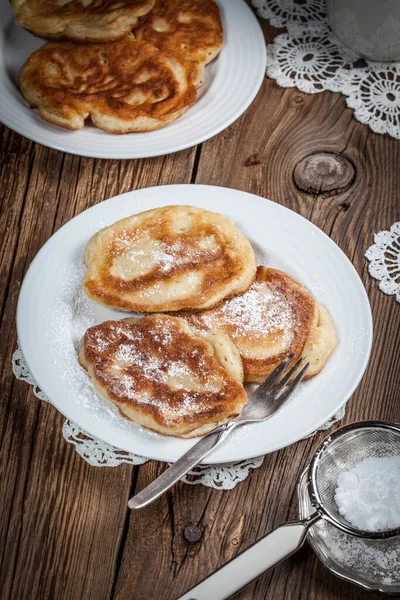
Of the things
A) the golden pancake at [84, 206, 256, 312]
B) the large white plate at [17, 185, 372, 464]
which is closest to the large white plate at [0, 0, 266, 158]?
the large white plate at [17, 185, 372, 464]

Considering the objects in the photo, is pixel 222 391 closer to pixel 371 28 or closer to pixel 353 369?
pixel 353 369

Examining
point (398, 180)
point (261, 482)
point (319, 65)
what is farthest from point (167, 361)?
point (319, 65)

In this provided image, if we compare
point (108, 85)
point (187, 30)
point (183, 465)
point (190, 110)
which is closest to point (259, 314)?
point (183, 465)

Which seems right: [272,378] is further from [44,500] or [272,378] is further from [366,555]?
[44,500]

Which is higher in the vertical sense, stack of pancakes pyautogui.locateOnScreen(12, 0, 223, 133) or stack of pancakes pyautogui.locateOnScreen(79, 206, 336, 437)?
stack of pancakes pyautogui.locateOnScreen(12, 0, 223, 133)

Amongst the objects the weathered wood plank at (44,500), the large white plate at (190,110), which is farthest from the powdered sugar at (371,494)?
the large white plate at (190,110)

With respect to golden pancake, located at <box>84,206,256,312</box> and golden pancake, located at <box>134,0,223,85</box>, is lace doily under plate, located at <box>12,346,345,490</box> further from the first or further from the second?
golden pancake, located at <box>134,0,223,85</box>
